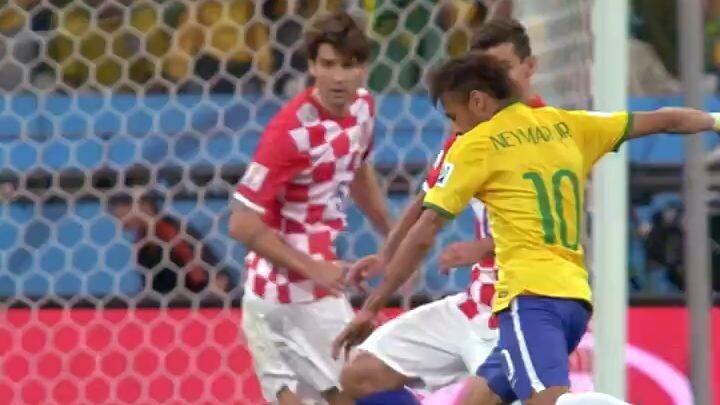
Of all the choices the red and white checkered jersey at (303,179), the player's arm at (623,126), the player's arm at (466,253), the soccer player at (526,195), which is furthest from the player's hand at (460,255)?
the red and white checkered jersey at (303,179)

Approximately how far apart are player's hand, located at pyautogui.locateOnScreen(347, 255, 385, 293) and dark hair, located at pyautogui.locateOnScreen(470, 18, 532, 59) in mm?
466

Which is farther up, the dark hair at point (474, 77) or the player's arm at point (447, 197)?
the dark hair at point (474, 77)

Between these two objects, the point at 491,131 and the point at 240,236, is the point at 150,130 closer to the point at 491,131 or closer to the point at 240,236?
the point at 240,236

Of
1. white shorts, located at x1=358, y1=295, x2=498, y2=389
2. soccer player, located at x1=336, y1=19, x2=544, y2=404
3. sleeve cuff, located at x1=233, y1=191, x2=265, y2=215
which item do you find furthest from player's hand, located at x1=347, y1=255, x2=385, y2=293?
sleeve cuff, located at x1=233, y1=191, x2=265, y2=215

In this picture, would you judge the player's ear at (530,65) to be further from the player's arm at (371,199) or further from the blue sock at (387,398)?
the blue sock at (387,398)

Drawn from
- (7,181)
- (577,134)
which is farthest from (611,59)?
(7,181)

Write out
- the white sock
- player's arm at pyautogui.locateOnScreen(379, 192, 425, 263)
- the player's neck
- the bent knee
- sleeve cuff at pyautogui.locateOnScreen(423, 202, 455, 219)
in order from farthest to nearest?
the player's neck
the bent knee
player's arm at pyautogui.locateOnScreen(379, 192, 425, 263)
sleeve cuff at pyautogui.locateOnScreen(423, 202, 455, 219)
the white sock

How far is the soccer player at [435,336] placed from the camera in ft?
11.3

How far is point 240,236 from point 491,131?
80 centimetres

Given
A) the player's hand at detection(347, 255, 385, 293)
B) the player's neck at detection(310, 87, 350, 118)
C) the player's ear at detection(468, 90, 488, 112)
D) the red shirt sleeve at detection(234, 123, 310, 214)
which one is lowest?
the player's hand at detection(347, 255, 385, 293)

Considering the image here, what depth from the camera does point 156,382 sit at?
4.23m

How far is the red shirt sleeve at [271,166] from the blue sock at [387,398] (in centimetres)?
44

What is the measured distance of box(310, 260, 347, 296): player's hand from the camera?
11.8 feet

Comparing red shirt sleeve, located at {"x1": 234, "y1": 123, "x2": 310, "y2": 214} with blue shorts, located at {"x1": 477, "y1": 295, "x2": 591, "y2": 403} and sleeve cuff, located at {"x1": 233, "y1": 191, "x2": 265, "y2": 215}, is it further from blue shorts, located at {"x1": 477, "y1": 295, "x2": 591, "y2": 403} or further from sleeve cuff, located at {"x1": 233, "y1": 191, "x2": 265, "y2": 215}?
blue shorts, located at {"x1": 477, "y1": 295, "x2": 591, "y2": 403}
